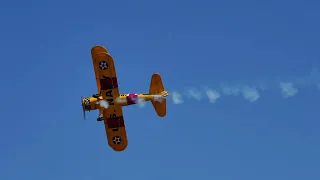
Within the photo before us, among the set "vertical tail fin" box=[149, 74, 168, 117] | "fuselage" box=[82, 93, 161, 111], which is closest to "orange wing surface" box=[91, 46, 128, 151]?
"fuselage" box=[82, 93, 161, 111]

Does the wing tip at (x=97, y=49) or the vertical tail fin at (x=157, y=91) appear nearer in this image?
the wing tip at (x=97, y=49)

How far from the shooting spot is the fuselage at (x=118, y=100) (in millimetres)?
56062

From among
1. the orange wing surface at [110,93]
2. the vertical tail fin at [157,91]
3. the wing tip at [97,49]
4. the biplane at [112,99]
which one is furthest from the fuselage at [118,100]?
the wing tip at [97,49]

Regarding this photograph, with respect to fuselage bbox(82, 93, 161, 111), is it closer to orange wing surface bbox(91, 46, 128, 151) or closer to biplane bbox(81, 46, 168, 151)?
biplane bbox(81, 46, 168, 151)

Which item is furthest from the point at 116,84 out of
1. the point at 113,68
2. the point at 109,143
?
the point at 109,143

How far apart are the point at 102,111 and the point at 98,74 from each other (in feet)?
12.2

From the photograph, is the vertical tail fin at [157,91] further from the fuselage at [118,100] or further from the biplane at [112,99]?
the fuselage at [118,100]

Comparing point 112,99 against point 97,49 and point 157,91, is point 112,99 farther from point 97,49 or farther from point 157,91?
point 97,49

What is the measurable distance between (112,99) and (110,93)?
67 cm

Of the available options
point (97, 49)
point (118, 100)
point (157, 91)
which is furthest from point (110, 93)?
point (157, 91)

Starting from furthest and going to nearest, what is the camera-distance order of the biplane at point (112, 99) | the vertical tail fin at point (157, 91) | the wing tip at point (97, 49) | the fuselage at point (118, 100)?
1. the vertical tail fin at point (157, 91)
2. the fuselage at point (118, 100)
3. the biplane at point (112, 99)
4. the wing tip at point (97, 49)

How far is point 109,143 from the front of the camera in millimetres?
59438

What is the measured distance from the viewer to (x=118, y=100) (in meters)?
56.8

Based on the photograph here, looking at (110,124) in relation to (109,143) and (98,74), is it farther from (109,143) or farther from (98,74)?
(98,74)
